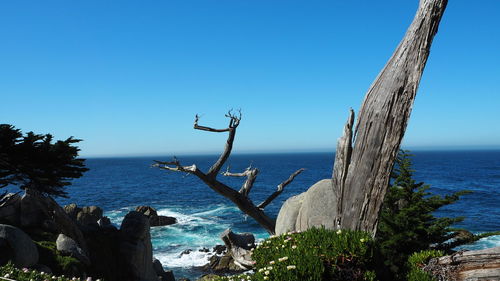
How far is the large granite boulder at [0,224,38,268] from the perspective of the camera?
12414 millimetres

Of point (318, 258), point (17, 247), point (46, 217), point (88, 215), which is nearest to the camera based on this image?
point (318, 258)

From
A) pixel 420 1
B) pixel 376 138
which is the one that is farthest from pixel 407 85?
pixel 420 1

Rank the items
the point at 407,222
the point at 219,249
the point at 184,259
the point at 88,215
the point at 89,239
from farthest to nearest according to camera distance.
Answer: the point at 88,215
the point at 219,249
the point at 184,259
the point at 89,239
the point at 407,222

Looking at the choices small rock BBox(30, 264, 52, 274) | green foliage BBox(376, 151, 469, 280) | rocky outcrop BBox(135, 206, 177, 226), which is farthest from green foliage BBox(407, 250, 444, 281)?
rocky outcrop BBox(135, 206, 177, 226)

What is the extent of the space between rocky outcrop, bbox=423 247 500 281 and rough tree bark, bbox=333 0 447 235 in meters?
1.77

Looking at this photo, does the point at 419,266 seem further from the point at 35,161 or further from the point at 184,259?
the point at 184,259

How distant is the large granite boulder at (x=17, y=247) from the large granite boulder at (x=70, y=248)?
4.30 feet

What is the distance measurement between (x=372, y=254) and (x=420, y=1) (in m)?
5.09

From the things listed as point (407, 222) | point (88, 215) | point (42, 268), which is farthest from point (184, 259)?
point (407, 222)

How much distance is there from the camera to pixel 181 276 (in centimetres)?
2444

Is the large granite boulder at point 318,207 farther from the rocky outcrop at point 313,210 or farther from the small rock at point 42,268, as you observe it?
the small rock at point 42,268

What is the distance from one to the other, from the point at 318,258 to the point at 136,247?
41.3 feet

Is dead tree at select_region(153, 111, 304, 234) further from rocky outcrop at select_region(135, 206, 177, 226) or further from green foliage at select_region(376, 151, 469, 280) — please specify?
rocky outcrop at select_region(135, 206, 177, 226)

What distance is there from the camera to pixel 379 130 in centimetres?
763
